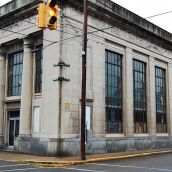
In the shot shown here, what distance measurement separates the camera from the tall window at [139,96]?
31391 mm

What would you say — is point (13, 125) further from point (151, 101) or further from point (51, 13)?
point (51, 13)

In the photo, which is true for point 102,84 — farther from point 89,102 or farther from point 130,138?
point 130,138

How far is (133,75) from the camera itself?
31.6 metres

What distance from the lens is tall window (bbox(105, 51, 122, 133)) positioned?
28344mm

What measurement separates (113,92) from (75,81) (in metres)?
5.47

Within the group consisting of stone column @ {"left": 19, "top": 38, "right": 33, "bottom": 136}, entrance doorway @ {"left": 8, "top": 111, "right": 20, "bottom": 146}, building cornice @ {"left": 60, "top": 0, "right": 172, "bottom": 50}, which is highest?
building cornice @ {"left": 60, "top": 0, "right": 172, "bottom": 50}

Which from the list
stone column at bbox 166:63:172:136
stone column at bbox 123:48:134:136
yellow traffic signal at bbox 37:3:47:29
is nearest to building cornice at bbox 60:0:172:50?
stone column at bbox 123:48:134:136

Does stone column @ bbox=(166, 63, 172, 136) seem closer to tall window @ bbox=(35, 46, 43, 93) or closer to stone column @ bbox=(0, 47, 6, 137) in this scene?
tall window @ bbox=(35, 46, 43, 93)

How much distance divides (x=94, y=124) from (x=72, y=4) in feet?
29.0

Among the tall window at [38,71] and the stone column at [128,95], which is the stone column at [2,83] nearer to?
the tall window at [38,71]

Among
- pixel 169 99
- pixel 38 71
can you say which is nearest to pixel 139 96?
pixel 169 99

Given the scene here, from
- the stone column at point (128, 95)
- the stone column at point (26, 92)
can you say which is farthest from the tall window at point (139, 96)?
the stone column at point (26, 92)

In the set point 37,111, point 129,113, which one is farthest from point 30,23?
point 129,113

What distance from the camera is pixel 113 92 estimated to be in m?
29.1
